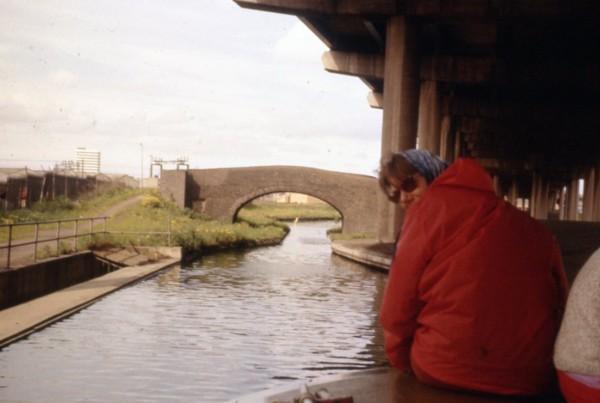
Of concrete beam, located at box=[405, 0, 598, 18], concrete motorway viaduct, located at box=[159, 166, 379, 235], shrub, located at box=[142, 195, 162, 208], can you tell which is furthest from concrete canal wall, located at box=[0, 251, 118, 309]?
concrete motorway viaduct, located at box=[159, 166, 379, 235]

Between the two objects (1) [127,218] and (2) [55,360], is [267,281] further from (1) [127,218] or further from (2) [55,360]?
(1) [127,218]

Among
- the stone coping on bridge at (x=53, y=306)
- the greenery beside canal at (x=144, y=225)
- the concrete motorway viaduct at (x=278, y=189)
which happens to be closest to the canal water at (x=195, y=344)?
the stone coping on bridge at (x=53, y=306)

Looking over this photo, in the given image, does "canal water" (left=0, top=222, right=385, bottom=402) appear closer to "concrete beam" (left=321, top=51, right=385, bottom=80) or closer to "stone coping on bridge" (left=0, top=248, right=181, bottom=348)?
"stone coping on bridge" (left=0, top=248, right=181, bottom=348)

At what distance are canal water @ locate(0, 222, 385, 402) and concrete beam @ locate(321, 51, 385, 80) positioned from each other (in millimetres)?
12925

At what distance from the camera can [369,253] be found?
22172 millimetres

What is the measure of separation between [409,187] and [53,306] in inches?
389

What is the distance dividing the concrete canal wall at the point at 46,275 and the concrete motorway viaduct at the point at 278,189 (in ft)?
60.1

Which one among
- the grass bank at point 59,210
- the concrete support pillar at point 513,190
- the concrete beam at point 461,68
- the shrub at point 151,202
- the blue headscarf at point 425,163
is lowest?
the grass bank at point 59,210

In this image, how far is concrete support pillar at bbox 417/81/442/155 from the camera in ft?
103

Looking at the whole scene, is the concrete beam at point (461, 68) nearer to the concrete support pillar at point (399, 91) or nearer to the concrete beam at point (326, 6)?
the concrete support pillar at point (399, 91)

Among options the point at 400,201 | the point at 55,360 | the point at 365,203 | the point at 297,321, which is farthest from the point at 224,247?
the point at 400,201

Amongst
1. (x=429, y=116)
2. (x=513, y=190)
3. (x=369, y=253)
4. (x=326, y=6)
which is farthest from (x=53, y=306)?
(x=513, y=190)

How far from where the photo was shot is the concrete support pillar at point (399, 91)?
20.8 m

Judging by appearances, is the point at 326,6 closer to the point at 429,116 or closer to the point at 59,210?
the point at 429,116
